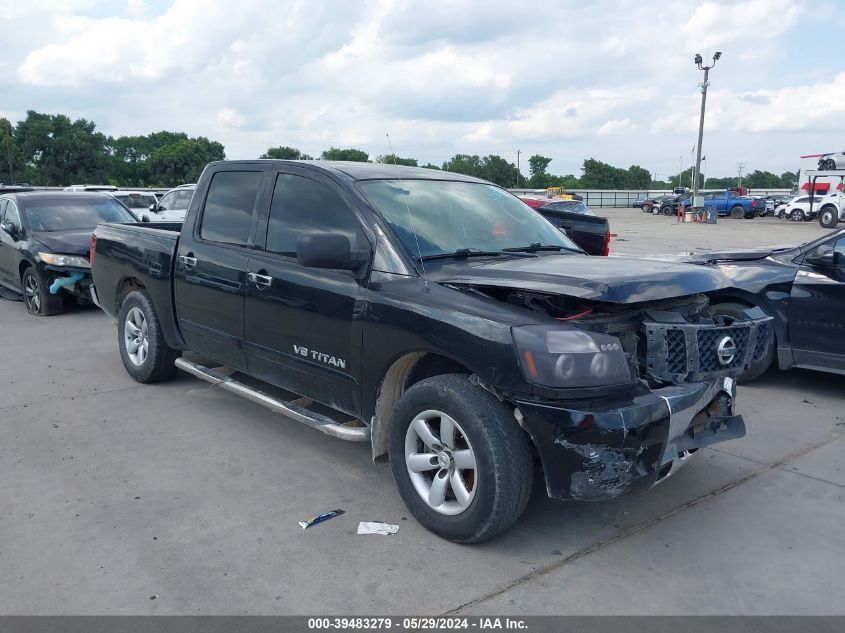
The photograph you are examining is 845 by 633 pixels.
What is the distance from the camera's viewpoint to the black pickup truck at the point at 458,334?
11.0 feet

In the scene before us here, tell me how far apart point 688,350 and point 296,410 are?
2.32 metres

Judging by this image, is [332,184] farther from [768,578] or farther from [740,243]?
[740,243]

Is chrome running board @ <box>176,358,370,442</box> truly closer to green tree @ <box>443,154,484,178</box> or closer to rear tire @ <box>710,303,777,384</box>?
rear tire @ <box>710,303,777,384</box>

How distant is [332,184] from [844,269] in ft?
14.2

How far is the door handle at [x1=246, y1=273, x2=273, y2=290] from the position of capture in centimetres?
473

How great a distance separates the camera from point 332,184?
4535 mm

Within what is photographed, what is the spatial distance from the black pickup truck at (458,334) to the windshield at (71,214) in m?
6.08

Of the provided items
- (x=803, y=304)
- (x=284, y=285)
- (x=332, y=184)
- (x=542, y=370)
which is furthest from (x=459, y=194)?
(x=803, y=304)

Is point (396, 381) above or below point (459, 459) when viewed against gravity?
above

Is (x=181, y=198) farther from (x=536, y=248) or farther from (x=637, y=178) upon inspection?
(x=637, y=178)

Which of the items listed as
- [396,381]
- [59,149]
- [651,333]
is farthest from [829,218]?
[59,149]

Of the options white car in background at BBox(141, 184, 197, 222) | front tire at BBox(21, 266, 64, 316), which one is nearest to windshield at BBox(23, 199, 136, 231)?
front tire at BBox(21, 266, 64, 316)

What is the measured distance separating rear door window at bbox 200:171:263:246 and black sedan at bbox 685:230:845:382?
3.74m

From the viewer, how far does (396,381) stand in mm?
4117
